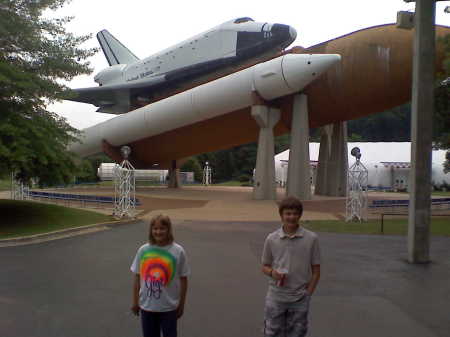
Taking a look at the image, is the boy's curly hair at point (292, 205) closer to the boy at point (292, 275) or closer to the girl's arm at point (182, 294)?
the boy at point (292, 275)

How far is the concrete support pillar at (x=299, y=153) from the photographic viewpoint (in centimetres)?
2348

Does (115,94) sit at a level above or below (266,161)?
above

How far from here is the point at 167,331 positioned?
3.49 metres

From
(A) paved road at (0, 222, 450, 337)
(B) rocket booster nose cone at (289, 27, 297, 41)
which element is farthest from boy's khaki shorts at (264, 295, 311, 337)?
(B) rocket booster nose cone at (289, 27, 297, 41)

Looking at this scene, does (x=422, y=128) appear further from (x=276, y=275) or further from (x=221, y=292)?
(x=276, y=275)

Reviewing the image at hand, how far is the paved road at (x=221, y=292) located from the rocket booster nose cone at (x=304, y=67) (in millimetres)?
11871

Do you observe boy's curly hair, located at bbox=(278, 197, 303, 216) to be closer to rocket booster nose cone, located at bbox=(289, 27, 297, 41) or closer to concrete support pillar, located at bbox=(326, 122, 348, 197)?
concrete support pillar, located at bbox=(326, 122, 348, 197)

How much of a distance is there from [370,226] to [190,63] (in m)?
20.6

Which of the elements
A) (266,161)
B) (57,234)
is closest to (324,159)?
(266,161)

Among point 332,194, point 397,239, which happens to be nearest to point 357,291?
point 397,239

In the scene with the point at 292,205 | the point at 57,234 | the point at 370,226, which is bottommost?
the point at 57,234

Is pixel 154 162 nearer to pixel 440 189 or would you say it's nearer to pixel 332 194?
pixel 332 194

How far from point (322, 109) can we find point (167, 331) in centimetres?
2197

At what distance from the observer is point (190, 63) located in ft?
105
